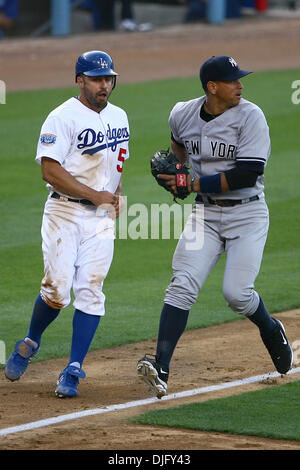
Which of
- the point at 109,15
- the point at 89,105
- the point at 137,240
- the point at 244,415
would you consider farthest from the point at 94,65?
the point at 109,15

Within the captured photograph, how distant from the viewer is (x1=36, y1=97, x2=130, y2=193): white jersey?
5707 millimetres

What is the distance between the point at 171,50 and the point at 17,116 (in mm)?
7276

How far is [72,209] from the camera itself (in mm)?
5852

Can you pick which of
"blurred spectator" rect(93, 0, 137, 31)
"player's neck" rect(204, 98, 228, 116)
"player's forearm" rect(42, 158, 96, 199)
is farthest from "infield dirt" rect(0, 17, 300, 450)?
"blurred spectator" rect(93, 0, 137, 31)

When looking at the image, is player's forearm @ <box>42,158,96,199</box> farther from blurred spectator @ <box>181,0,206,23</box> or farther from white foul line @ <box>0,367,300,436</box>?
blurred spectator @ <box>181,0,206,23</box>

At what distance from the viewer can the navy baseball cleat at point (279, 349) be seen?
5969 millimetres

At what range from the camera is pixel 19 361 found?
5949 mm


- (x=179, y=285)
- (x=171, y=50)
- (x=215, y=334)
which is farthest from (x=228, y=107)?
(x=171, y=50)

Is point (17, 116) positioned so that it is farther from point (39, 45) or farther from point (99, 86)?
point (99, 86)

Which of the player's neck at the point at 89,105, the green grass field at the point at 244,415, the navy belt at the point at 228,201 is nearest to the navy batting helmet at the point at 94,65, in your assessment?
the player's neck at the point at 89,105

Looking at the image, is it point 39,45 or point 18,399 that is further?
point 39,45

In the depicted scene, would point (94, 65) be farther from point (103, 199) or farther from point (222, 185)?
point (222, 185)

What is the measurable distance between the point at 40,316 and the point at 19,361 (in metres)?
0.29
